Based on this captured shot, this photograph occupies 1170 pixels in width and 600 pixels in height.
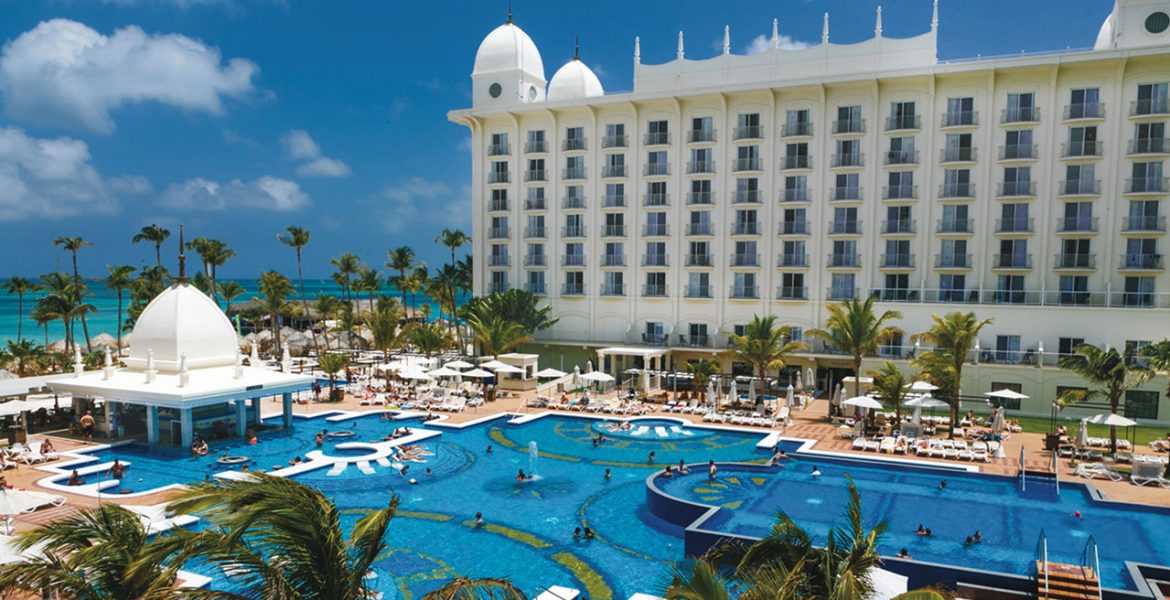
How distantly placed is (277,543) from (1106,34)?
182ft

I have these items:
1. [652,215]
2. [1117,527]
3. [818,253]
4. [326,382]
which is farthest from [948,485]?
[326,382]

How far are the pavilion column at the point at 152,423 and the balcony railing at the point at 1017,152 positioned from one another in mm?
44619

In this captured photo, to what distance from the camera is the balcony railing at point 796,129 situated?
4556 centimetres

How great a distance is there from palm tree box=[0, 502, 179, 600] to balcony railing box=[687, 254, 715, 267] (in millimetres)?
42314

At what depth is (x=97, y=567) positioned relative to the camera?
296 inches

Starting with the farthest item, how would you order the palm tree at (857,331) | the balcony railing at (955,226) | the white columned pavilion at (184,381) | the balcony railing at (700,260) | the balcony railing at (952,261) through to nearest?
the balcony railing at (700,260) < the balcony railing at (952,261) < the balcony railing at (955,226) < the palm tree at (857,331) < the white columned pavilion at (184,381)

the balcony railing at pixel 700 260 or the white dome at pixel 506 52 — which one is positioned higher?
the white dome at pixel 506 52

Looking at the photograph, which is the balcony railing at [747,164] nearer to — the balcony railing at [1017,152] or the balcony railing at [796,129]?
the balcony railing at [796,129]

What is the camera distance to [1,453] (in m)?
27.4

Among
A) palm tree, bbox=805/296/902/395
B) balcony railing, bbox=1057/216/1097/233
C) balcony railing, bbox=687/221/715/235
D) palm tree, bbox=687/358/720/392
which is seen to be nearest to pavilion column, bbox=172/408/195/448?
palm tree, bbox=687/358/720/392

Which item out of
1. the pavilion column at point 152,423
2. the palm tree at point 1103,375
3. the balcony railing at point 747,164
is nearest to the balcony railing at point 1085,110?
the balcony railing at point 747,164

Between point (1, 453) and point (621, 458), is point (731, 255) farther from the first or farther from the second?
point (1, 453)

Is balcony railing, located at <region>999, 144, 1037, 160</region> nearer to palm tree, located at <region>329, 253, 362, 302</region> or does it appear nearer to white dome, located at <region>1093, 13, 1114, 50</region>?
white dome, located at <region>1093, 13, 1114, 50</region>

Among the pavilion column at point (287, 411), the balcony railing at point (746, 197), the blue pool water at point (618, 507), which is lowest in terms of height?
the blue pool water at point (618, 507)
